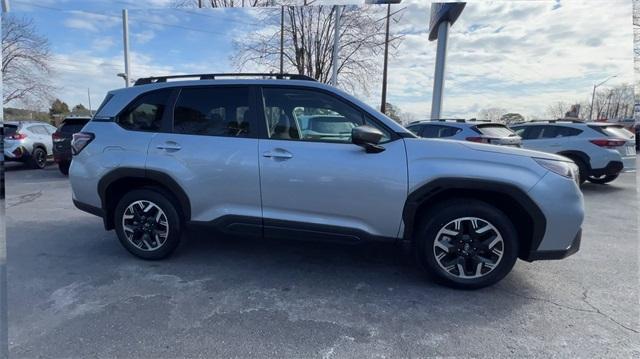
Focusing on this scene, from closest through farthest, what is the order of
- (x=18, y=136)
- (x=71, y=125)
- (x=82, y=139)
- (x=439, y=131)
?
(x=82, y=139), (x=439, y=131), (x=71, y=125), (x=18, y=136)

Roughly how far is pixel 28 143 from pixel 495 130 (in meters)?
13.4

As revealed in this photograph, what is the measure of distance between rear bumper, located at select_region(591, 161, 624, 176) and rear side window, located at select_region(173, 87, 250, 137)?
27.7 ft

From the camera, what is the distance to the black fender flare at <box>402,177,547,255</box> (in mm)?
2938

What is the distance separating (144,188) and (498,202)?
134 inches

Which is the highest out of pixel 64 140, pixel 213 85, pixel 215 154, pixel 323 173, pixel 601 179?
pixel 213 85

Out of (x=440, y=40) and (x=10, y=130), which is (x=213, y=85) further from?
(x=440, y=40)

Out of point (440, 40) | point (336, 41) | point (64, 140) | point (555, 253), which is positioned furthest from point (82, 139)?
point (440, 40)

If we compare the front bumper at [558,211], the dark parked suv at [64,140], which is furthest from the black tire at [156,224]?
the dark parked suv at [64,140]

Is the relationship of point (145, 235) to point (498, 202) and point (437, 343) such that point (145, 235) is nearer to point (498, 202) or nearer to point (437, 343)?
point (437, 343)

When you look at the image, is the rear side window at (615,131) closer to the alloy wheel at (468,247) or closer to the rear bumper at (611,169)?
the rear bumper at (611,169)

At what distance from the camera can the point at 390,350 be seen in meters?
2.37

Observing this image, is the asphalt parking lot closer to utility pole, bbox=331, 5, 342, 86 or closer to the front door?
the front door

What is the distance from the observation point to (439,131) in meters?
8.61

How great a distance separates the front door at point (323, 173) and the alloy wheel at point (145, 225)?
1.15m
